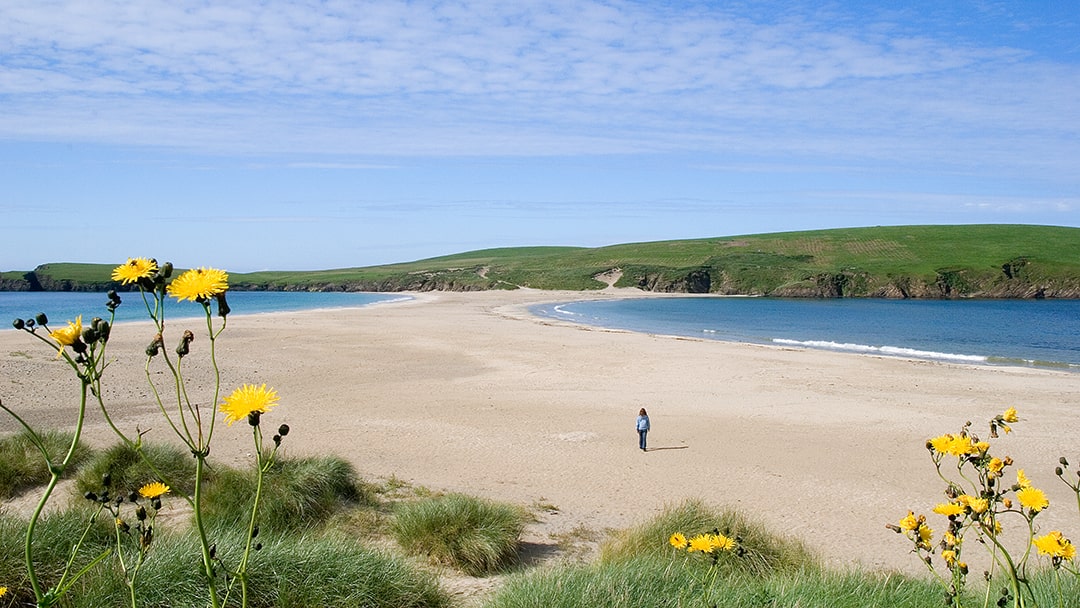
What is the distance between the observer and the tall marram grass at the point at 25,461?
896 cm

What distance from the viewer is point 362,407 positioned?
17.2 metres

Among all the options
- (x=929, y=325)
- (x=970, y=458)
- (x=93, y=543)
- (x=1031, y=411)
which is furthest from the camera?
(x=929, y=325)

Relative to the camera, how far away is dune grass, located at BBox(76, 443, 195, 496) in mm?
8625

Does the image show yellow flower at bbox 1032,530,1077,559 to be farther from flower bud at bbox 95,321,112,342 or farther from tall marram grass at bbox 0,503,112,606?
tall marram grass at bbox 0,503,112,606

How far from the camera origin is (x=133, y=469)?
8812 millimetres

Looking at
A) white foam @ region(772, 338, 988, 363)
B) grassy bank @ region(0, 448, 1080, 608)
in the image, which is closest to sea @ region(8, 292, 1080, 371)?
white foam @ region(772, 338, 988, 363)

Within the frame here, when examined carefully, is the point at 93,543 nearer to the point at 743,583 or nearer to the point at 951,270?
the point at 743,583

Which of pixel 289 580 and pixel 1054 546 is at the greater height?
pixel 1054 546

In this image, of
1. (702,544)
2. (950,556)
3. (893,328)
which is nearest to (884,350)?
(893,328)

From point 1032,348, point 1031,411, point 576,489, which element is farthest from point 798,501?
point 1032,348

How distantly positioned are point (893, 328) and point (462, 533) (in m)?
50.3

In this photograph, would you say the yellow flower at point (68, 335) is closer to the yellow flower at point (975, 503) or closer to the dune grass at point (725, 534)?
the yellow flower at point (975, 503)

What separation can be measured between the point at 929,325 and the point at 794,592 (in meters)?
54.9

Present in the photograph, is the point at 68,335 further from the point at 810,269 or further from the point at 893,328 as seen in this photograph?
the point at 810,269
